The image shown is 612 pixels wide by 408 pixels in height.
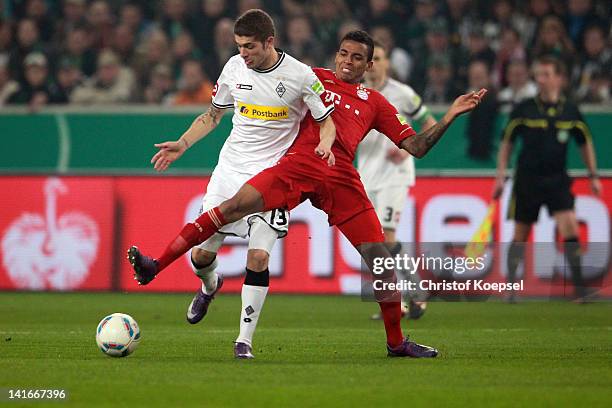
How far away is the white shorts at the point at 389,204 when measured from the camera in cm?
1181

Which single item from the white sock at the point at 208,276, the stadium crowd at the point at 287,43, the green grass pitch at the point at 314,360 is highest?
the stadium crowd at the point at 287,43

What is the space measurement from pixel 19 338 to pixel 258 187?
8.46 feet

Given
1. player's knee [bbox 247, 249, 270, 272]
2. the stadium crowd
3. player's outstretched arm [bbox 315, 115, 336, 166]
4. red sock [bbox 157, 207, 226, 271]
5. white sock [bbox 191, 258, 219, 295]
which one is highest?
the stadium crowd

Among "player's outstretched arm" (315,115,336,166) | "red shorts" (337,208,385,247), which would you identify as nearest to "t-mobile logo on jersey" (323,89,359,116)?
"player's outstretched arm" (315,115,336,166)

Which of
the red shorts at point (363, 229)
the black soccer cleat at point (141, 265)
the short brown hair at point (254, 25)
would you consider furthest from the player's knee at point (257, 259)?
the short brown hair at point (254, 25)

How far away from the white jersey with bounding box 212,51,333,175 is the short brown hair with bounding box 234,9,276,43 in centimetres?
34

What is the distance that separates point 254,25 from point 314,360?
2288 mm

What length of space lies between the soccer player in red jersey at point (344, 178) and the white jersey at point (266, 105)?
0.41 ft

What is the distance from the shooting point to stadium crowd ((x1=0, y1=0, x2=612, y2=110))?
16016 millimetres

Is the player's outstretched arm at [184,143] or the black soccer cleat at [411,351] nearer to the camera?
the black soccer cleat at [411,351]

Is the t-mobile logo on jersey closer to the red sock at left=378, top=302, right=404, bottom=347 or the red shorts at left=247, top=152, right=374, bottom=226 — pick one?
the red shorts at left=247, top=152, right=374, bottom=226

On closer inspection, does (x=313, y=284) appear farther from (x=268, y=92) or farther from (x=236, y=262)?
(x=268, y=92)

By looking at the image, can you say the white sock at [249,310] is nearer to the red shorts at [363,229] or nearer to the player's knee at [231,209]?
the player's knee at [231,209]

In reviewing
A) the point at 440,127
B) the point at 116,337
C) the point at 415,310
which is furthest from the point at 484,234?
the point at 116,337
